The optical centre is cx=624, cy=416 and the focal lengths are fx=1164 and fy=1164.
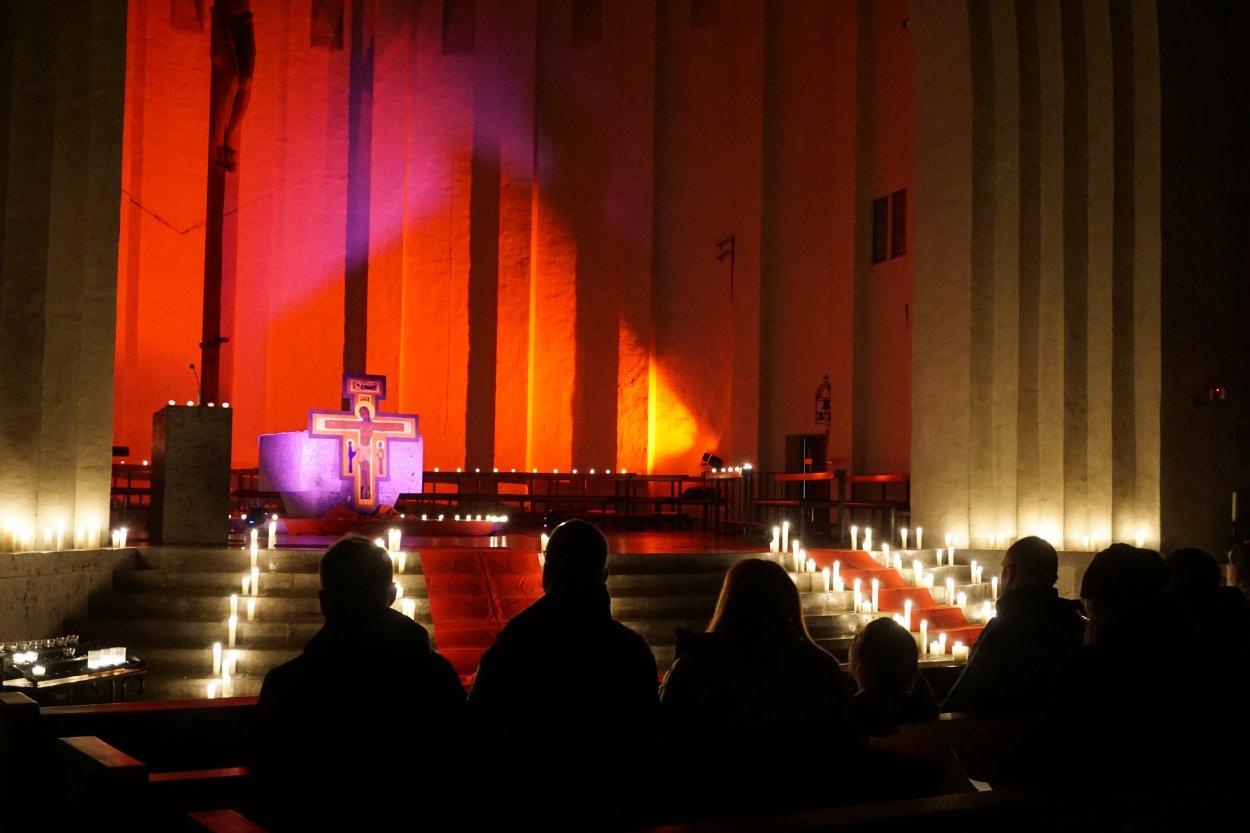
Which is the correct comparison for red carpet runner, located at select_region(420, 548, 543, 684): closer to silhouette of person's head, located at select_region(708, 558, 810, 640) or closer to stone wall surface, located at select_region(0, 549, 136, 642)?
stone wall surface, located at select_region(0, 549, 136, 642)

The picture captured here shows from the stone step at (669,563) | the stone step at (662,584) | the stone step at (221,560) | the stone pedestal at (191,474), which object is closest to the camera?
the stone step at (221,560)

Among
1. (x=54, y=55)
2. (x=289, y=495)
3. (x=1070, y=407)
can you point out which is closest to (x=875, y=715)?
Result: (x=54, y=55)

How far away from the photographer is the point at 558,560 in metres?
3.23

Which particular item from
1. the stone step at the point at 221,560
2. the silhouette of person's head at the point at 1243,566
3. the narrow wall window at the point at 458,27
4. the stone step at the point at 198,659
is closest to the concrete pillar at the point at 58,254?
the stone step at the point at 221,560

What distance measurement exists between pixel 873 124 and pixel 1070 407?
690 cm

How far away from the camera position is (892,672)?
3.34 metres

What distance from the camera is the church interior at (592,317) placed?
7738mm

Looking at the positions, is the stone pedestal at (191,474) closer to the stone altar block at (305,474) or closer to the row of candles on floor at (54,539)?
the row of candles on floor at (54,539)

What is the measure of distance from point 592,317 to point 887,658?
15110 millimetres

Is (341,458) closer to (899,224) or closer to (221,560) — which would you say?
(221,560)

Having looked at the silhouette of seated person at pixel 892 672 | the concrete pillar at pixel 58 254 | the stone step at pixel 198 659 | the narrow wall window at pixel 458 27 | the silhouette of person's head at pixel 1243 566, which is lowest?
the stone step at pixel 198 659

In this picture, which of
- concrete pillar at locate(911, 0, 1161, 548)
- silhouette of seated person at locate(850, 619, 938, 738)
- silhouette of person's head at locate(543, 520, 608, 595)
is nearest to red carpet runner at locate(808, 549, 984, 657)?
concrete pillar at locate(911, 0, 1161, 548)

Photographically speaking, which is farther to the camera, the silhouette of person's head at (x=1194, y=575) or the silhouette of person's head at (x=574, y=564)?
the silhouette of person's head at (x=1194, y=575)

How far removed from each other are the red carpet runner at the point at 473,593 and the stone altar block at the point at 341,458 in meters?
3.21
